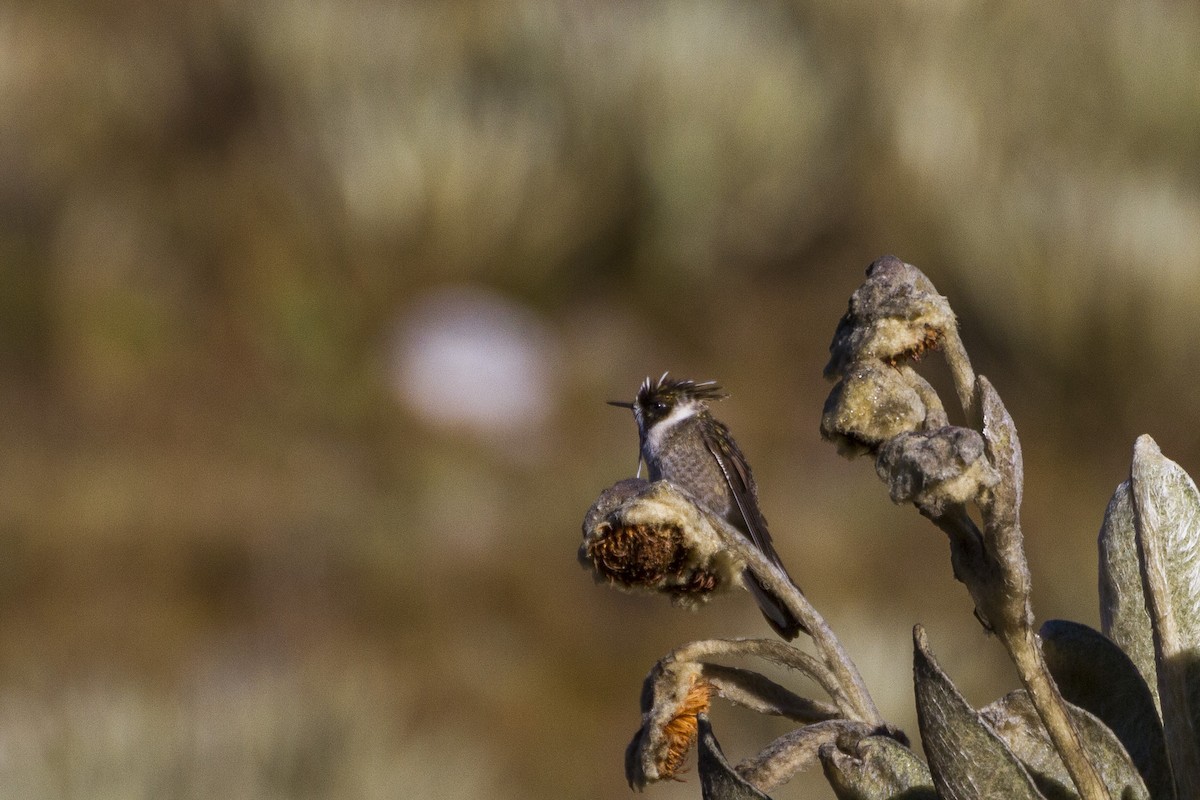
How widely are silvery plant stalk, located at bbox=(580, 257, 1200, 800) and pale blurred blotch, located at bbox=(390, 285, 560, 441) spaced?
4.39 metres

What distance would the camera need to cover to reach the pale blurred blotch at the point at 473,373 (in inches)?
220

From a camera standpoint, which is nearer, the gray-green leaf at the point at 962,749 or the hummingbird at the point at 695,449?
the gray-green leaf at the point at 962,749

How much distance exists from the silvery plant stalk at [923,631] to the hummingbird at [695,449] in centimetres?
224

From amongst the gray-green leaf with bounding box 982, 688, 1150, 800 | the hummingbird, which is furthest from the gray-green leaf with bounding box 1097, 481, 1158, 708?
the hummingbird

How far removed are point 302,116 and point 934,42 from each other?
3033 mm

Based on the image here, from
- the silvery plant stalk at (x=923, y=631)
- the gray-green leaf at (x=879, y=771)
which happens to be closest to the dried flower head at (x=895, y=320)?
the silvery plant stalk at (x=923, y=631)

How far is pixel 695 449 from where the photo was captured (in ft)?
12.0

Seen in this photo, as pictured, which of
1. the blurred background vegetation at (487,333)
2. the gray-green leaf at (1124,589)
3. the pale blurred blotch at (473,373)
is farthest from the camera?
the pale blurred blotch at (473,373)

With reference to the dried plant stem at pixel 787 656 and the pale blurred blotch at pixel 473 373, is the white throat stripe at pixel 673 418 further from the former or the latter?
the dried plant stem at pixel 787 656

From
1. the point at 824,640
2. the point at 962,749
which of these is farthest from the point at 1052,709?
the point at 824,640

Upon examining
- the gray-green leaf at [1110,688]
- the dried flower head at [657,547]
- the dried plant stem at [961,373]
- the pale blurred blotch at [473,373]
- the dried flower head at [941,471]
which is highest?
the pale blurred blotch at [473,373]

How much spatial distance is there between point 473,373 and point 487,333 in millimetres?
189

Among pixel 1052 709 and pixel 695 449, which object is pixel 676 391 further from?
pixel 1052 709

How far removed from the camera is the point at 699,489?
11.5ft
